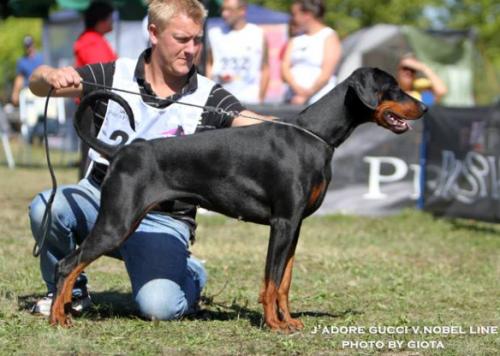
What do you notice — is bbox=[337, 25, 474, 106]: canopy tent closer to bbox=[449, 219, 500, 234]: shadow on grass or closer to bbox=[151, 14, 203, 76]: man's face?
bbox=[449, 219, 500, 234]: shadow on grass

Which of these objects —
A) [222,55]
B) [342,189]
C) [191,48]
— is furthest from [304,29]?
[191,48]

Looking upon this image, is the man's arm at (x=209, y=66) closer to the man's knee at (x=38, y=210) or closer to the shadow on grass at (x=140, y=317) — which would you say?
the shadow on grass at (x=140, y=317)

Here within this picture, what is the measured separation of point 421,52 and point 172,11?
12.2 metres

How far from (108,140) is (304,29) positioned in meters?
4.54

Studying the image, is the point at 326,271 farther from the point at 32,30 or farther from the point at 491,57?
the point at 32,30

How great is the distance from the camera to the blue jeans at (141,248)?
4445 mm

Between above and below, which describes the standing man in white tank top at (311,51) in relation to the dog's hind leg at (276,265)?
above

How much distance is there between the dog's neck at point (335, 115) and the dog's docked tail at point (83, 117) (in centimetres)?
78

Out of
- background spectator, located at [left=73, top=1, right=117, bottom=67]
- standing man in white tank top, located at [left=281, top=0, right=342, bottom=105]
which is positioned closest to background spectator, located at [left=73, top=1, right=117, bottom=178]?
background spectator, located at [left=73, top=1, right=117, bottom=67]

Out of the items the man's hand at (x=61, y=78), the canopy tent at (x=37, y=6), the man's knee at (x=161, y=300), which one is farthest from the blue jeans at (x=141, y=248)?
the canopy tent at (x=37, y=6)

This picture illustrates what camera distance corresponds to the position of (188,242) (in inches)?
185

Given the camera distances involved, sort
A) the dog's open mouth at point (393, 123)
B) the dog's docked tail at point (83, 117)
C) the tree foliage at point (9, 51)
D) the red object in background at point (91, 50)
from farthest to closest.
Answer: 1. the tree foliage at point (9, 51)
2. the red object in background at point (91, 50)
3. the dog's open mouth at point (393, 123)
4. the dog's docked tail at point (83, 117)

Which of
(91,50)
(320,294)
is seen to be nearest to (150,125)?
(320,294)

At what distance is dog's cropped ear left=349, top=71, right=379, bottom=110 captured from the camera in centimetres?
420
